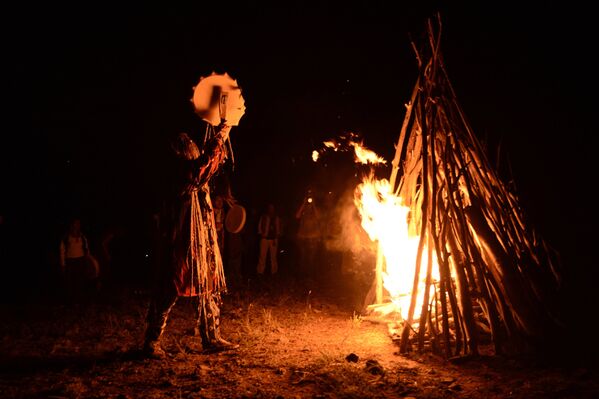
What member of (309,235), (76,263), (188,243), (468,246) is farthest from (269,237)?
(468,246)

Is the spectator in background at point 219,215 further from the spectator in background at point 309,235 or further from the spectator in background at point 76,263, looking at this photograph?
the spectator in background at point 309,235

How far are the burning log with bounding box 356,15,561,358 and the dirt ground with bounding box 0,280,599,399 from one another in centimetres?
36

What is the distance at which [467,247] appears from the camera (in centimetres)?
505

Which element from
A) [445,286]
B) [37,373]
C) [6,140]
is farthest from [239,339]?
[6,140]

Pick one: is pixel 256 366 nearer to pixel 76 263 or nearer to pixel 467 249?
pixel 467 249

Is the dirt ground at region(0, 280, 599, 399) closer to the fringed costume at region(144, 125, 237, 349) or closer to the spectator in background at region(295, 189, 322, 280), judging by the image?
the fringed costume at region(144, 125, 237, 349)

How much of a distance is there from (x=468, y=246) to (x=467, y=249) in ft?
0.21

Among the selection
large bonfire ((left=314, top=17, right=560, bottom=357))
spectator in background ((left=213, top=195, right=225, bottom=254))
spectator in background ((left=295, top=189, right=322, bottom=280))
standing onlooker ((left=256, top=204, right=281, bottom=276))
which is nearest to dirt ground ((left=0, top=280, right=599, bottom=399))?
large bonfire ((left=314, top=17, right=560, bottom=357))

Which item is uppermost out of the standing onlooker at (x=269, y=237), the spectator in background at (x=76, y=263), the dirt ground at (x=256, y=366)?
the standing onlooker at (x=269, y=237)

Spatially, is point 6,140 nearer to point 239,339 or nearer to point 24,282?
point 24,282

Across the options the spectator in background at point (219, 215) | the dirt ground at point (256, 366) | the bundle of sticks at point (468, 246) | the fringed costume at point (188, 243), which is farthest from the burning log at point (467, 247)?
the spectator in background at point (219, 215)

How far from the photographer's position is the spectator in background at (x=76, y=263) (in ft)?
26.2

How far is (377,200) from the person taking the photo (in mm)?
6473

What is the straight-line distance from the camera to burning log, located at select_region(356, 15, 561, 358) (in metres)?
4.77
